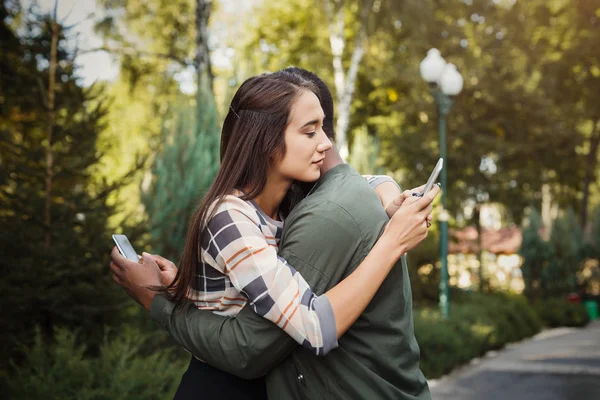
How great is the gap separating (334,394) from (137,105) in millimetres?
22139

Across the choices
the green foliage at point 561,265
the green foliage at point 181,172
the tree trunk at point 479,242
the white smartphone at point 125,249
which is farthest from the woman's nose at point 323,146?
the green foliage at point 561,265

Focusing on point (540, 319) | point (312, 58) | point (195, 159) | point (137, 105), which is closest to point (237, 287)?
point (195, 159)

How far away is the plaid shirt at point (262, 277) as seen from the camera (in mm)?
1764

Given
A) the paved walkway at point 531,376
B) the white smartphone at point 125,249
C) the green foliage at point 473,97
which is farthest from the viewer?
the green foliage at point 473,97

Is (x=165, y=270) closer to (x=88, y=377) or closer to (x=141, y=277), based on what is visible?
(x=141, y=277)

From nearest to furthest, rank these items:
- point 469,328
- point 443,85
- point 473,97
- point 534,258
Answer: point 469,328 < point 443,85 < point 534,258 < point 473,97

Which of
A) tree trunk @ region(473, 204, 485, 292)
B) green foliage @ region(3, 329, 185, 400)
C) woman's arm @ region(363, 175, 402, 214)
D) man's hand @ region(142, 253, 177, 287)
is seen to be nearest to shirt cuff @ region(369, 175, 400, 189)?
woman's arm @ region(363, 175, 402, 214)

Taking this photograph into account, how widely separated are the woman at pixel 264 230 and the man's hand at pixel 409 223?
3cm

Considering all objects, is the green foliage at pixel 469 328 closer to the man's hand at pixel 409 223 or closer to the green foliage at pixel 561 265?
the green foliage at pixel 561 265

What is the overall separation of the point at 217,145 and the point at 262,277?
6606 millimetres

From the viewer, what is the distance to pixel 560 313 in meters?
18.1

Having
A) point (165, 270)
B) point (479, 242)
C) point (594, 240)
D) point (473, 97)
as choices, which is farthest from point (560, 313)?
point (165, 270)

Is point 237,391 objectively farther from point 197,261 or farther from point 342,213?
point 342,213

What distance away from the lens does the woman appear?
5.82 ft
